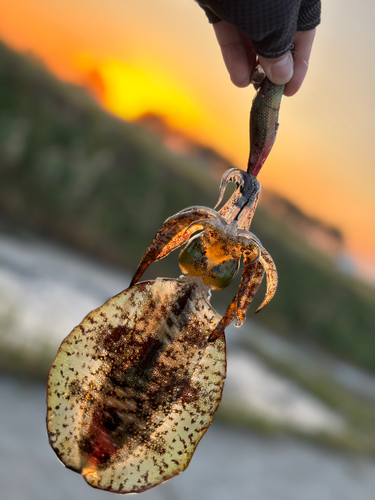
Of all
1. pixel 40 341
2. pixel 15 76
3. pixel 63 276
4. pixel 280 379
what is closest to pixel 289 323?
pixel 280 379

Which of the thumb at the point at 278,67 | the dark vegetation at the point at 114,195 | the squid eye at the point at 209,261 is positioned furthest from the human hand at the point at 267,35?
the dark vegetation at the point at 114,195

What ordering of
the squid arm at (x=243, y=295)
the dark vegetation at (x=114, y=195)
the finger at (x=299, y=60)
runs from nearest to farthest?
the squid arm at (x=243, y=295), the finger at (x=299, y=60), the dark vegetation at (x=114, y=195)

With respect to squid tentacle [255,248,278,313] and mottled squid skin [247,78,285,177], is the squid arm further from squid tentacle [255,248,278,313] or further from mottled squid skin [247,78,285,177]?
mottled squid skin [247,78,285,177]

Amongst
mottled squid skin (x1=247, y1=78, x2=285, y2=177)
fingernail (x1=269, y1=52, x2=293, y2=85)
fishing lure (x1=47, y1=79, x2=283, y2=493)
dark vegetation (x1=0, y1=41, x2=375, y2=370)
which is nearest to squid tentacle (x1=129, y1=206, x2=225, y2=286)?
fishing lure (x1=47, y1=79, x2=283, y2=493)

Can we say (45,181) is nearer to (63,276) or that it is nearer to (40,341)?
(63,276)

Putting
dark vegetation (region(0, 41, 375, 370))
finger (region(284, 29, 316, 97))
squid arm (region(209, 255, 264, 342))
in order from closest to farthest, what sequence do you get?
squid arm (region(209, 255, 264, 342)) → finger (region(284, 29, 316, 97)) → dark vegetation (region(0, 41, 375, 370))

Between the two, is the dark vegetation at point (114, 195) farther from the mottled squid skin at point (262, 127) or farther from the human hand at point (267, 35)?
the mottled squid skin at point (262, 127)

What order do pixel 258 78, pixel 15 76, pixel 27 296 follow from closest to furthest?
1. pixel 258 78
2. pixel 27 296
3. pixel 15 76

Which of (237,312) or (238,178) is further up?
(238,178)
